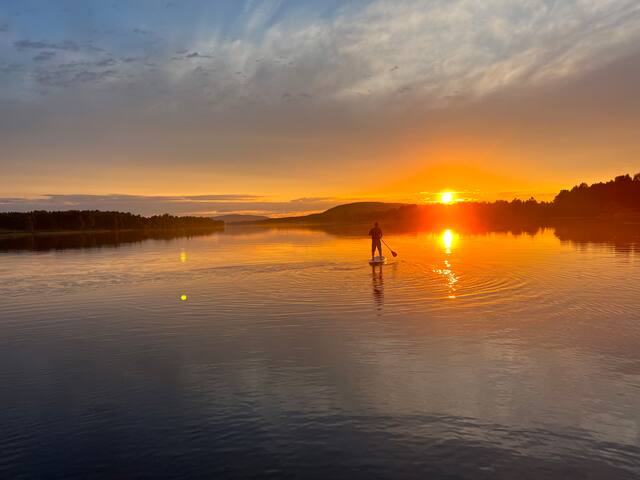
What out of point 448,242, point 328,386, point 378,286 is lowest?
point 328,386

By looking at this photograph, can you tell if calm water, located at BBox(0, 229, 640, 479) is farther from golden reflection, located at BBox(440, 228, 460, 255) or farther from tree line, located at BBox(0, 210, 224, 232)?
tree line, located at BBox(0, 210, 224, 232)

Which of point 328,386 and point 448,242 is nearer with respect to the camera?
point 328,386

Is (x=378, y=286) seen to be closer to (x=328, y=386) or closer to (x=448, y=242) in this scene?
(x=328, y=386)

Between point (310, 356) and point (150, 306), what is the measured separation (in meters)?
11.2

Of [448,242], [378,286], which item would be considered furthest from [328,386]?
[448,242]

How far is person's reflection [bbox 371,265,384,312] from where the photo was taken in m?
20.6

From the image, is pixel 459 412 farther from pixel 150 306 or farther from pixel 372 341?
pixel 150 306

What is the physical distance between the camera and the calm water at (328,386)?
7.77 meters

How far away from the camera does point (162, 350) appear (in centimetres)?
1411

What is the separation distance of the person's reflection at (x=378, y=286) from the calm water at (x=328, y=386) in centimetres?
27

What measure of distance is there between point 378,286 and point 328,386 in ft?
49.2

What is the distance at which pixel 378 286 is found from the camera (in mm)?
25469

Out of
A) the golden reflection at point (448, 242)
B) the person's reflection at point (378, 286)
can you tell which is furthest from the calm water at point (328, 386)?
the golden reflection at point (448, 242)

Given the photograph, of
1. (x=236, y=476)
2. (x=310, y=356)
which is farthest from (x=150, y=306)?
(x=236, y=476)
